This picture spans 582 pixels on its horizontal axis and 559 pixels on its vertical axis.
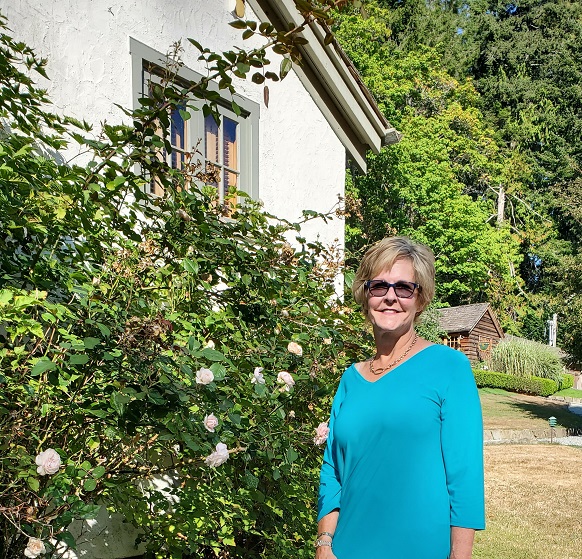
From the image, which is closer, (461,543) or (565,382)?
(461,543)

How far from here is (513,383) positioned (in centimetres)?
3459

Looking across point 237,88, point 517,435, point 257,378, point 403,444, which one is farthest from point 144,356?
point 517,435

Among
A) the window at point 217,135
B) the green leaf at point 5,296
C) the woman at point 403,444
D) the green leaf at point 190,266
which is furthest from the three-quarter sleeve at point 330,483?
the window at point 217,135

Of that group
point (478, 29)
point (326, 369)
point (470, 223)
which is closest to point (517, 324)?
point (470, 223)

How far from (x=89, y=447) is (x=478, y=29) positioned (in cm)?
5141

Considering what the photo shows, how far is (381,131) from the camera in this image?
9.70 meters

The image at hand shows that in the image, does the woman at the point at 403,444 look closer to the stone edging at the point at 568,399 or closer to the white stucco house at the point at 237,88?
the white stucco house at the point at 237,88

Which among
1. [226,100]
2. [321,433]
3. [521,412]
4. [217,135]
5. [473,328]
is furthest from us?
[473,328]

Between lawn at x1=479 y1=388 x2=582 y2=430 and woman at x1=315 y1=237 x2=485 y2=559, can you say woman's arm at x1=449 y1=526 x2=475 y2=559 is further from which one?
lawn at x1=479 y1=388 x2=582 y2=430

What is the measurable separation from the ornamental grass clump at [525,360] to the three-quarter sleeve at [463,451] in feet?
120

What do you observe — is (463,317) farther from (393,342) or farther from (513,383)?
(393,342)

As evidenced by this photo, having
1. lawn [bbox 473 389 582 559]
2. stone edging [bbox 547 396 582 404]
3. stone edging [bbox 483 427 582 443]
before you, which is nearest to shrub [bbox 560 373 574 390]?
stone edging [bbox 547 396 582 404]

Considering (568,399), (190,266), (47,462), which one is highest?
(190,266)

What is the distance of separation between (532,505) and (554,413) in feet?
57.7
